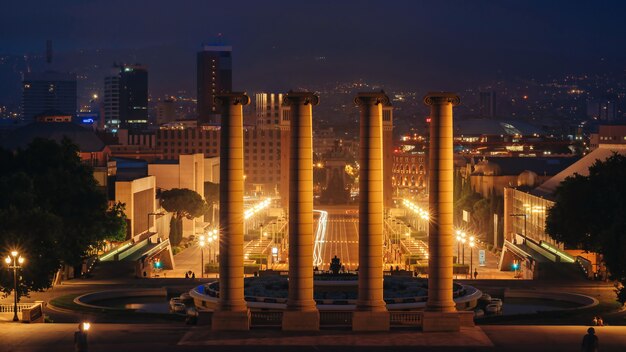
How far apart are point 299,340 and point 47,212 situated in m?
27.6

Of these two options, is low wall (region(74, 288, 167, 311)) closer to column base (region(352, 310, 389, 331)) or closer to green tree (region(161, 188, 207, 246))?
column base (region(352, 310, 389, 331))

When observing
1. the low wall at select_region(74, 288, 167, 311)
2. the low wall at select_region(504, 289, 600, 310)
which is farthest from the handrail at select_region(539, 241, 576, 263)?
the low wall at select_region(74, 288, 167, 311)

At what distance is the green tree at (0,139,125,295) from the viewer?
261 feet

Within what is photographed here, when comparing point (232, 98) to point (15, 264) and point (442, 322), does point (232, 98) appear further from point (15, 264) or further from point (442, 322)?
point (15, 264)

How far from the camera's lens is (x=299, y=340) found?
60.7 metres

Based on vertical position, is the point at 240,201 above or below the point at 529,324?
above

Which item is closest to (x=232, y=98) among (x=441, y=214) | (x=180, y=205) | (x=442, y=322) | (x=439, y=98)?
(x=439, y=98)

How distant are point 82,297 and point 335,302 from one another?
1756 centimetres

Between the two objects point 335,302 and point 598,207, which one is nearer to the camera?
point 335,302

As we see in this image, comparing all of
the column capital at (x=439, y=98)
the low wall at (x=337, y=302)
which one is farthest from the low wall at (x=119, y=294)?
the column capital at (x=439, y=98)

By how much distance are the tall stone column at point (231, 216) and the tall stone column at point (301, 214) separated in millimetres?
2150

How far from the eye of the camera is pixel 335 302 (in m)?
75.0

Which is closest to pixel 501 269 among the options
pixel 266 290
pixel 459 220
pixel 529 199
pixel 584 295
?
pixel 529 199

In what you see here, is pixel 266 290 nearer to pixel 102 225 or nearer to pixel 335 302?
pixel 335 302
